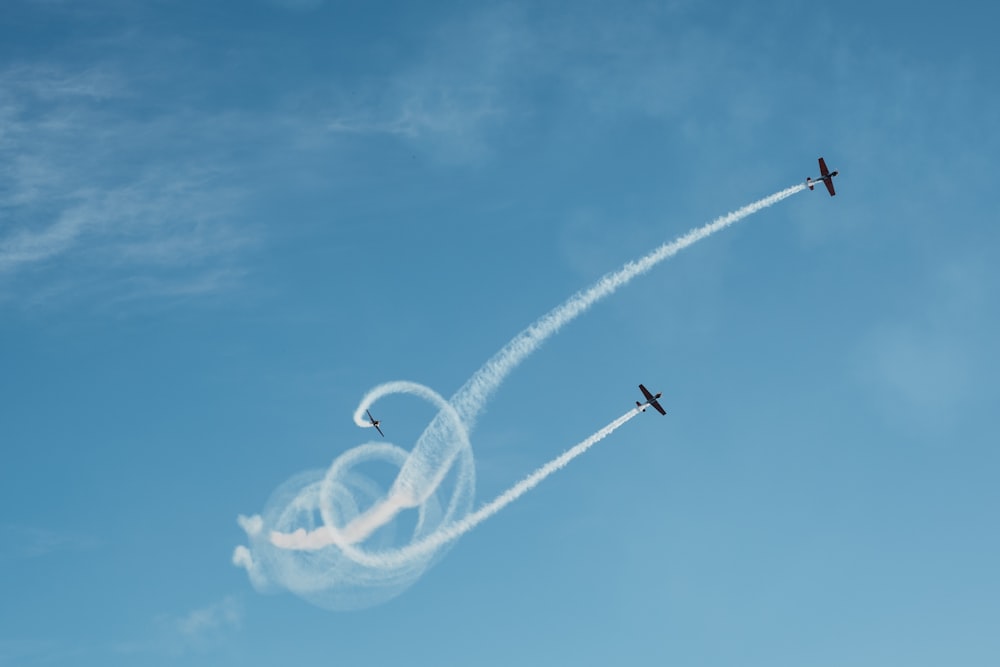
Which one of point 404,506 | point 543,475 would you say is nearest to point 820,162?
point 543,475

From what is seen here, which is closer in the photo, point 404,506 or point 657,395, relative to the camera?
point 404,506

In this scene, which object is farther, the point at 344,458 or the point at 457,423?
the point at 344,458

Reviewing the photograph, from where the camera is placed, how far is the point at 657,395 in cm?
12962

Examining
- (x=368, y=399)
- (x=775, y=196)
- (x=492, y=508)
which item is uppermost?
(x=368, y=399)

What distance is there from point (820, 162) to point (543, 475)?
63.9m

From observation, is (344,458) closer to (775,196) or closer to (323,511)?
(323,511)

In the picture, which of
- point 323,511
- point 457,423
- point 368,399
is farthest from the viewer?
point 368,399

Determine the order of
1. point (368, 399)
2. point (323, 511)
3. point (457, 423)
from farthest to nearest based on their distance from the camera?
1. point (368, 399)
2. point (323, 511)
3. point (457, 423)

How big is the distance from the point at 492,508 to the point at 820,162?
237 feet

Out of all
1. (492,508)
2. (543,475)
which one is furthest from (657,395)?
(492,508)

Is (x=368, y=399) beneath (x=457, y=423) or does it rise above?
above

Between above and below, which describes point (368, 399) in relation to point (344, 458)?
above

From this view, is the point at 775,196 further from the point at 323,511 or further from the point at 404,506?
the point at 323,511

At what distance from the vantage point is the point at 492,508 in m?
118
